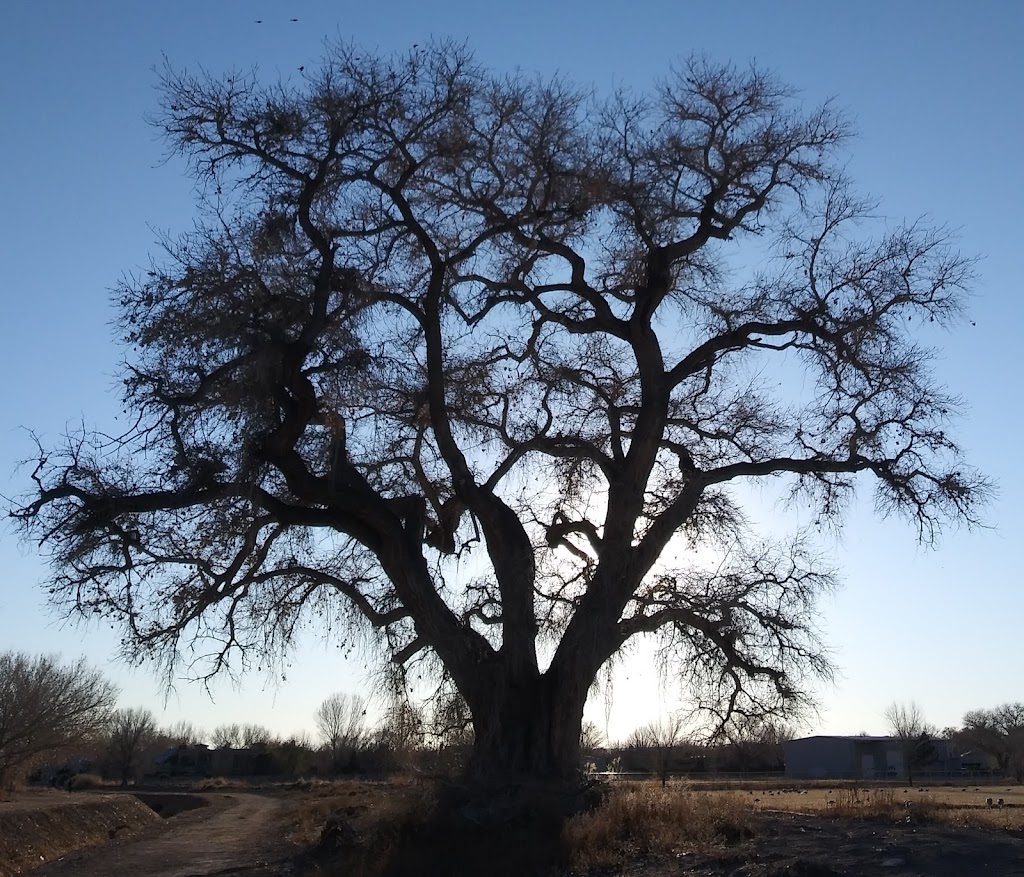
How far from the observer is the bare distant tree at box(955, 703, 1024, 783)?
285 feet

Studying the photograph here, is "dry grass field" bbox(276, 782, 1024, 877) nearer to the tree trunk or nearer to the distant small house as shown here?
the tree trunk

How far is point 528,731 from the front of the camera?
56.1 feet

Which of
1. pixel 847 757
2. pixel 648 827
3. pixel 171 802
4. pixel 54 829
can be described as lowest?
pixel 54 829

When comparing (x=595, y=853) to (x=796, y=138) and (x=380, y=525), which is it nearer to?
(x=380, y=525)

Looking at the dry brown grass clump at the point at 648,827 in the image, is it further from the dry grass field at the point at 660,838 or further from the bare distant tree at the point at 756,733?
the bare distant tree at the point at 756,733

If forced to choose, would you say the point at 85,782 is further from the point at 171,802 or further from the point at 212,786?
the point at 171,802

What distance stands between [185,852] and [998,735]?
90226mm

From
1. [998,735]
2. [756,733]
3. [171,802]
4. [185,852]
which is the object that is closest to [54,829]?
[185,852]

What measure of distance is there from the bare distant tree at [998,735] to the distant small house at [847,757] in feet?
21.4

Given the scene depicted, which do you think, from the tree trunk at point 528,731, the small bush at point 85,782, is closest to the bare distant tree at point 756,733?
the tree trunk at point 528,731

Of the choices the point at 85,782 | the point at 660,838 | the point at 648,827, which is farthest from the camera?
the point at 85,782

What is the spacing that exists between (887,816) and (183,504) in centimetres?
1104

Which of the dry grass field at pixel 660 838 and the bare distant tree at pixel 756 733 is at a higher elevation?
the bare distant tree at pixel 756 733

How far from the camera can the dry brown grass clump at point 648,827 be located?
1343 cm
